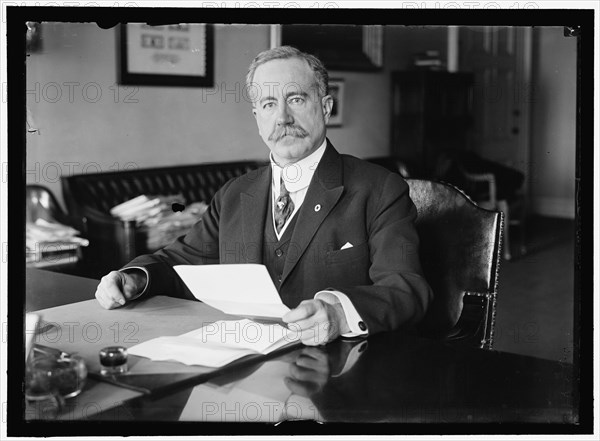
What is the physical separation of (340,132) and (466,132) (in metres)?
1.98

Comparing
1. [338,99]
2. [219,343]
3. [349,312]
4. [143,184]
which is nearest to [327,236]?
[349,312]

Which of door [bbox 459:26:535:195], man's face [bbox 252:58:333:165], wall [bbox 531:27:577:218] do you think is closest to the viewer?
man's face [bbox 252:58:333:165]

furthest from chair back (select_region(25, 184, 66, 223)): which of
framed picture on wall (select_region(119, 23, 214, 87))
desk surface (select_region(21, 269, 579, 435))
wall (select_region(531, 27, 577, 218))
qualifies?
wall (select_region(531, 27, 577, 218))

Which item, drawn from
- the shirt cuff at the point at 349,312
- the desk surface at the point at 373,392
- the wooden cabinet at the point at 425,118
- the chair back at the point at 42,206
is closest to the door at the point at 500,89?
the wooden cabinet at the point at 425,118

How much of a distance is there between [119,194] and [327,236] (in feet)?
9.74

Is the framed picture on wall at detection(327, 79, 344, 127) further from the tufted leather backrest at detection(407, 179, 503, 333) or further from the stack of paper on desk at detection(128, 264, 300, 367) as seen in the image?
the stack of paper on desk at detection(128, 264, 300, 367)

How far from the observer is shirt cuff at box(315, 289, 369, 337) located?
162cm

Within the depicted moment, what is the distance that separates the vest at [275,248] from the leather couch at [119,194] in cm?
180

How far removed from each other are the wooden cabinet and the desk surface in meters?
6.16

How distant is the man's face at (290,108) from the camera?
1.97m

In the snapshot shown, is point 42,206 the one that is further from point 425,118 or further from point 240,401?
point 425,118

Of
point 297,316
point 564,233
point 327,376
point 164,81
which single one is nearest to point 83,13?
point 297,316

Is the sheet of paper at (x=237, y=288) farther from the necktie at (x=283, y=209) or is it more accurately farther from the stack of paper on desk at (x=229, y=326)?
the necktie at (x=283, y=209)

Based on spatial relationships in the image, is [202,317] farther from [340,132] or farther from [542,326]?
[340,132]
